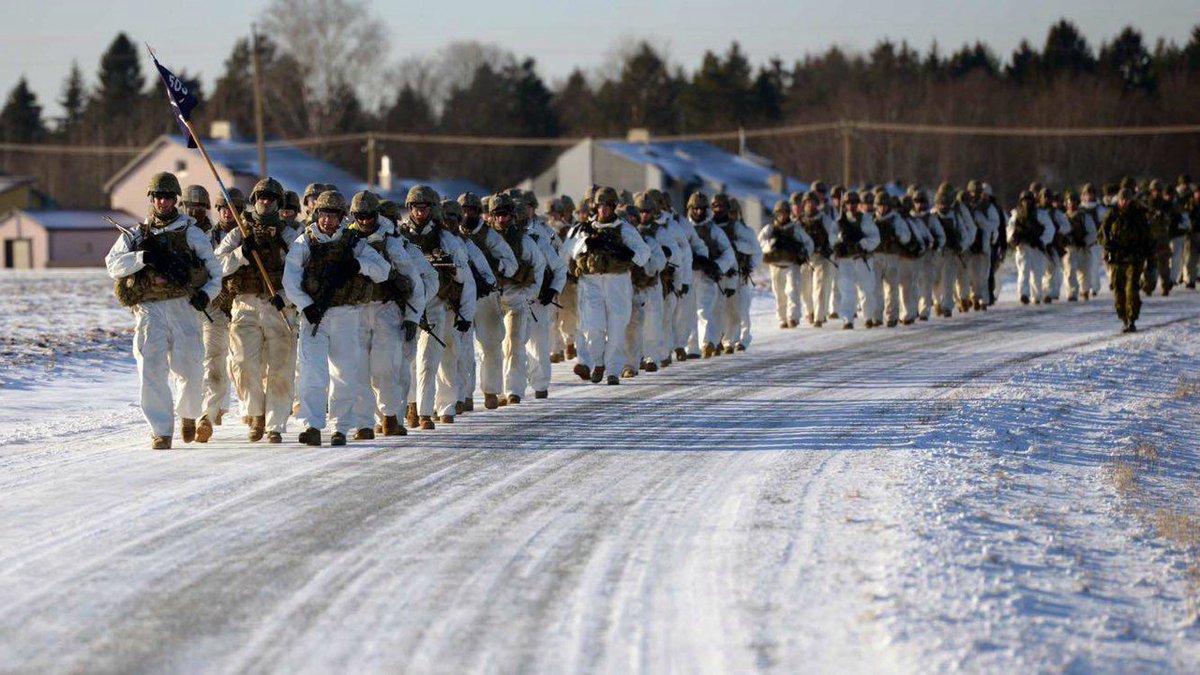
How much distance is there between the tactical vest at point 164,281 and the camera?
561 inches

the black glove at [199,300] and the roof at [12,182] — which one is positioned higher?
the roof at [12,182]

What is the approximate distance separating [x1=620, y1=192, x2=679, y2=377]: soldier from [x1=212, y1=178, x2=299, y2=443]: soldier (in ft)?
20.9

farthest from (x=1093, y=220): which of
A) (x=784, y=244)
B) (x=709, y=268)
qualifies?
(x=709, y=268)

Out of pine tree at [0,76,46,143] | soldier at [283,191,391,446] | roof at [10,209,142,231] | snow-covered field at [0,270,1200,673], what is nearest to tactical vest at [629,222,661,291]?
snow-covered field at [0,270,1200,673]

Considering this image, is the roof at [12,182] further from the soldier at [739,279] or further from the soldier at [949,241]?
the soldier at [739,279]

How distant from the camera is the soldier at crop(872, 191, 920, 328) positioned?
2909cm

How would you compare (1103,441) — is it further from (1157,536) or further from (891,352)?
(891,352)

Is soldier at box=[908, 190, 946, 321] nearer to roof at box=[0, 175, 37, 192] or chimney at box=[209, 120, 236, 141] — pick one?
chimney at box=[209, 120, 236, 141]

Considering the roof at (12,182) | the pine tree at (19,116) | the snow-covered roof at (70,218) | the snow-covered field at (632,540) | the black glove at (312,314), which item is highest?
the pine tree at (19,116)

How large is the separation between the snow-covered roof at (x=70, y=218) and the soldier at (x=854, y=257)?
5622cm

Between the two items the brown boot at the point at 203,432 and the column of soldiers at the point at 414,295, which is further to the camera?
the brown boot at the point at 203,432

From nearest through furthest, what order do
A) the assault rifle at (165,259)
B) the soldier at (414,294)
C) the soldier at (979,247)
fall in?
the assault rifle at (165,259)
the soldier at (414,294)
the soldier at (979,247)

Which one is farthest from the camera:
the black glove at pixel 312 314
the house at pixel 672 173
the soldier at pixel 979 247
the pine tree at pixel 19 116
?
the pine tree at pixel 19 116

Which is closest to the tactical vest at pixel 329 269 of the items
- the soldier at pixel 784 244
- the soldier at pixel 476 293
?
the soldier at pixel 476 293
